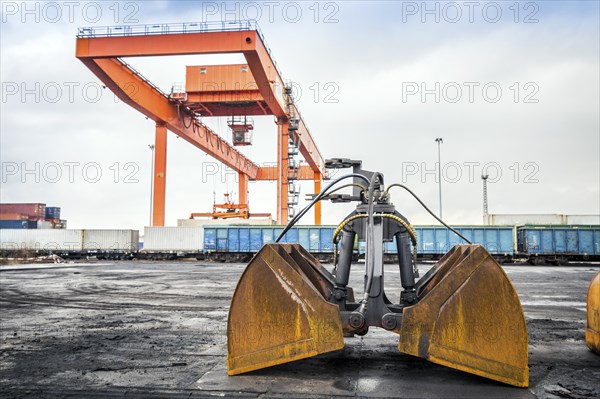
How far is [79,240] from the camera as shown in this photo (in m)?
36.2

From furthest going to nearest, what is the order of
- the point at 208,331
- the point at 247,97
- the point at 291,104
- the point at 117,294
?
the point at 291,104 → the point at 247,97 → the point at 117,294 → the point at 208,331

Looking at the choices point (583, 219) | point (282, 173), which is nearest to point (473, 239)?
point (282, 173)

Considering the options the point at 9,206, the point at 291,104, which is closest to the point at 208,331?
the point at 291,104

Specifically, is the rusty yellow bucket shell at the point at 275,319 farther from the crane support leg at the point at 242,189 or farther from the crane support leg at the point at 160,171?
the crane support leg at the point at 242,189

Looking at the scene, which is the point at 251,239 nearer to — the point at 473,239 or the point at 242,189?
the point at 242,189

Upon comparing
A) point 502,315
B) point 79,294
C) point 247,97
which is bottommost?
point 79,294

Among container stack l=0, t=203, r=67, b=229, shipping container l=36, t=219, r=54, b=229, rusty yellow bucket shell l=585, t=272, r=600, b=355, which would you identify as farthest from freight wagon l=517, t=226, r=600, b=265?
shipping container l=36, t=219, r=54, b=229

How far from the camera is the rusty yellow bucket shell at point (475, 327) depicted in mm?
3348

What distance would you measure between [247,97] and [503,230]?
1769 centimetres

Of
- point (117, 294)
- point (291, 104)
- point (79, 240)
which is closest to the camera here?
point (117, 294)

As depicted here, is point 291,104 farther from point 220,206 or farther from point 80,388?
point 80,388

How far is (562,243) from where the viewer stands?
91.5ft

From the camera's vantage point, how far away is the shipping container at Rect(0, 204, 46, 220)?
5669cm

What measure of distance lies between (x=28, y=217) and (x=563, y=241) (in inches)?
2227
